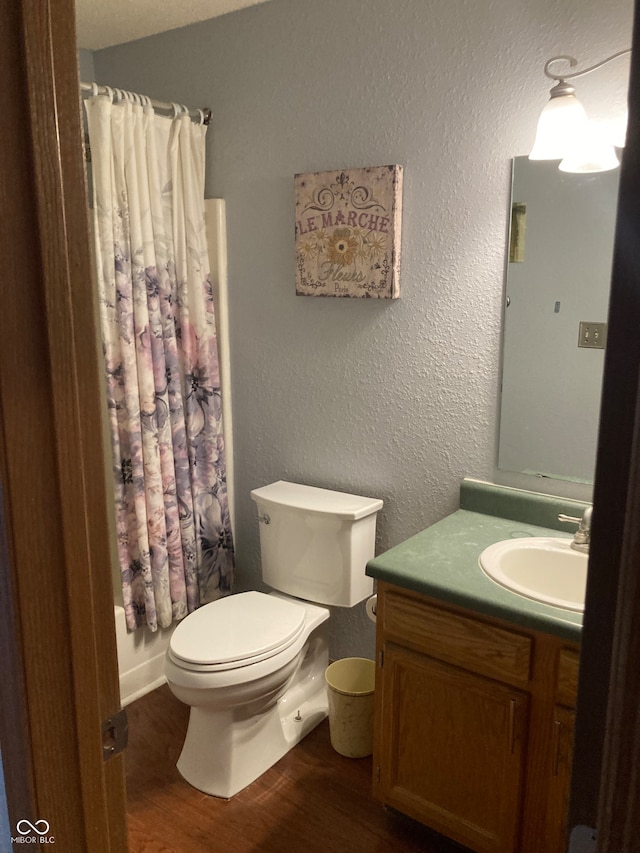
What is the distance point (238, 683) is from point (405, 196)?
156 centimetres

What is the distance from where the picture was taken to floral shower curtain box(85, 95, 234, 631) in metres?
2.29

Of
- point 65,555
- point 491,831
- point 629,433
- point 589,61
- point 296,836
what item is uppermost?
point 589,61

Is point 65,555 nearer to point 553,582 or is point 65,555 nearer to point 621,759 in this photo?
point 621,759

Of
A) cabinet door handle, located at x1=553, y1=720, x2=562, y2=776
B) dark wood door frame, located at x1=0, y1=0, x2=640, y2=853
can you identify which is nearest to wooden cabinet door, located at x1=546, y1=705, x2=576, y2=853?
cabinet door handle, located at x1=553, y1=720, x2=562, y2=776

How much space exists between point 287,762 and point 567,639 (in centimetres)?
116

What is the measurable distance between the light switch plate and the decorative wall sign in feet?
1.97

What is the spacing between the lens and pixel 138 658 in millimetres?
2613

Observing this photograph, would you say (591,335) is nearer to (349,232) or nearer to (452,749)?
(349,232)

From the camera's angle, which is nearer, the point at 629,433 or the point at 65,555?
the point at 629,433

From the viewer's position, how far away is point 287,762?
2248 mm

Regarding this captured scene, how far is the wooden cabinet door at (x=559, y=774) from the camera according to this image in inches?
60.8

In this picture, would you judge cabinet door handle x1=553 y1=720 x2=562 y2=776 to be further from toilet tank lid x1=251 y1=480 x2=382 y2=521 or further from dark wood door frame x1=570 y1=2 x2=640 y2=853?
dark wood door frame x1=570 y1=2 x2=640 y2=853

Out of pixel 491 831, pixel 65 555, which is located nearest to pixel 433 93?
pixel 65 555

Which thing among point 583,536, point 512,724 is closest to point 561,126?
point 583,536
